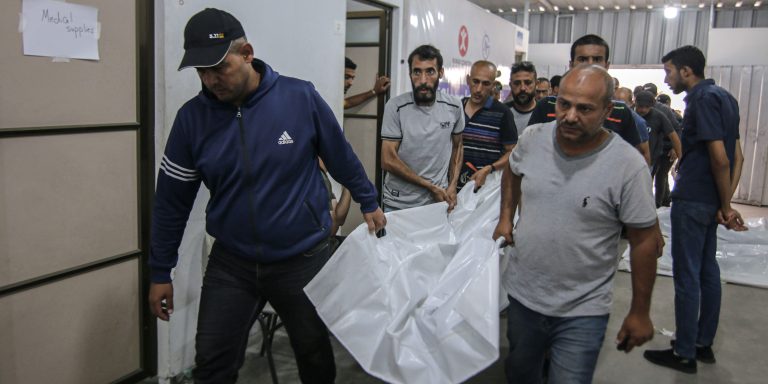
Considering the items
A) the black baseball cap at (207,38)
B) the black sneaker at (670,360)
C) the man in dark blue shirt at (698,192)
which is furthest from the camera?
the black sneaker at (670,360)

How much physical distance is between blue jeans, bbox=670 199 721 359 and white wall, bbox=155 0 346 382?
2126mm

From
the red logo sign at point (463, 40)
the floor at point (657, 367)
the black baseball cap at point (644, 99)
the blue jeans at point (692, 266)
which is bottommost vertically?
the floor at point (657, 367)

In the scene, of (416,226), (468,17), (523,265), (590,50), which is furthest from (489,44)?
(523,265)

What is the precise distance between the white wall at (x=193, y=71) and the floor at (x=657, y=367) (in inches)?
12.3

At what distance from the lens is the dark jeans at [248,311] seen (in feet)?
6.34

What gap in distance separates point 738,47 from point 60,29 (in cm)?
1098

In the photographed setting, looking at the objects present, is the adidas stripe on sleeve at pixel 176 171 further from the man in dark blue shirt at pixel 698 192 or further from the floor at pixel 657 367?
the man in dark blue shirt at pixel 698 192

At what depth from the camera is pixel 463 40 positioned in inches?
243

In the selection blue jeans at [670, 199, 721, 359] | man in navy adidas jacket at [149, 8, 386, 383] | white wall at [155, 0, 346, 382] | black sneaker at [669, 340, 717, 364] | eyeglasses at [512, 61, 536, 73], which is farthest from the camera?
eyeglasses at [512, 61, 536, 73]

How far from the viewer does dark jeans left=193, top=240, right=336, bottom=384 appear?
1.93 m

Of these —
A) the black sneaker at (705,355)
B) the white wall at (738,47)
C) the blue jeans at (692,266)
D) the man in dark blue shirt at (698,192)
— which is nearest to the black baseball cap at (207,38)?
the man in dark blue shirt at (698,192)

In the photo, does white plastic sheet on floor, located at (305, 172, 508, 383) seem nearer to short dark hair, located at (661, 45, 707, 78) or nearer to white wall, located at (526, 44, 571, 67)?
short dark hair, located at (661, 45, 707, 78)

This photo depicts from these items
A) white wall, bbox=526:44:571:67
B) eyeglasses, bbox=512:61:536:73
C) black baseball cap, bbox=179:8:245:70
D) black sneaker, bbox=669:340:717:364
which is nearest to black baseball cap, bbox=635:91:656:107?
eyeglasses, bbox=512:61:536:73

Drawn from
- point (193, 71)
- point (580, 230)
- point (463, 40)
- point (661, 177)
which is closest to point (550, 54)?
point (661, 177)
